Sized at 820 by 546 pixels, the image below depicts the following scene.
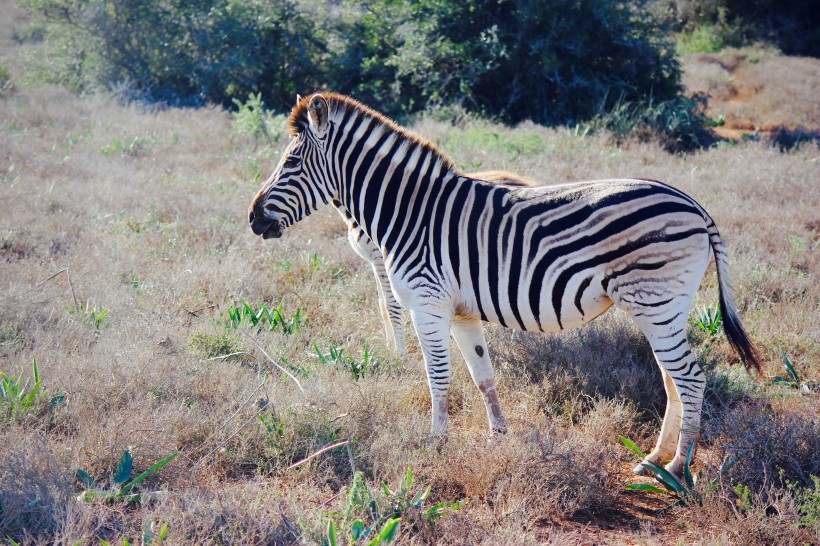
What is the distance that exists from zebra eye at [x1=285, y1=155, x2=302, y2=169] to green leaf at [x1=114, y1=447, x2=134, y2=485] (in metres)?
2.37

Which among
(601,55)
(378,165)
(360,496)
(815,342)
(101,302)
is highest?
(601,55)

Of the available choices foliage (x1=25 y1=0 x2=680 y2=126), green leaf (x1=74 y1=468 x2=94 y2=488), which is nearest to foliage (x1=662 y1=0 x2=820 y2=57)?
foliage (x1=25 y1=0 x2=680 y2=126)

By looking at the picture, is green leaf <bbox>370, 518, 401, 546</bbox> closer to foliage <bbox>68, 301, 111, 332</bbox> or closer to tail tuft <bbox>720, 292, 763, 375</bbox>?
tail tuft <bbox>720, 292, 763, 375</bbox>

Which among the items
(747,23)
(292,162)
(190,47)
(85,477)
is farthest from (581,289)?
(747,23)

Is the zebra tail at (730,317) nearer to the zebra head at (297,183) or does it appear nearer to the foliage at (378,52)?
the zebra head at (297,183)

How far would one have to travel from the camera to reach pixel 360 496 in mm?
3764

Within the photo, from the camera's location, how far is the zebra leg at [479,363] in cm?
500

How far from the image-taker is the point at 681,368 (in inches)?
173

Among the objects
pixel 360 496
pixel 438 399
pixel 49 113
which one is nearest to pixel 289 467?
pixel 360 496

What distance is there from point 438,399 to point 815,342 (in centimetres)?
352

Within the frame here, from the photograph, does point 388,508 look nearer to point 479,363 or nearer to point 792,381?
point 479,363

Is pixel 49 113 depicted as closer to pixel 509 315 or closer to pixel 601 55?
pixel 601 55

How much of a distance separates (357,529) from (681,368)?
91.0 inches

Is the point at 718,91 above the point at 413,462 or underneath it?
above
